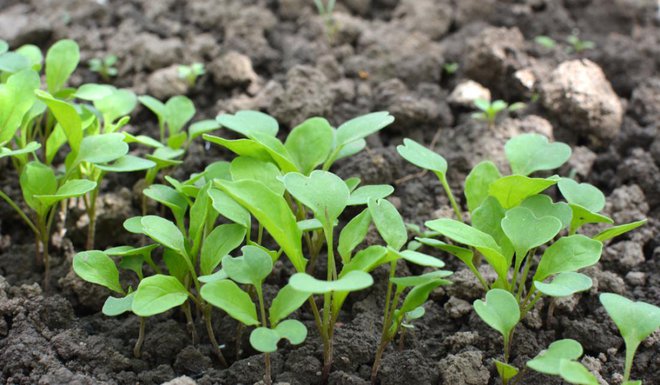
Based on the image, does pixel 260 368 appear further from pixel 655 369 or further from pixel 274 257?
pixel 655 369

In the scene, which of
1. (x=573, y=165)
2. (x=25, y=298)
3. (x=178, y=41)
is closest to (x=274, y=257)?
(x=25, y=298)

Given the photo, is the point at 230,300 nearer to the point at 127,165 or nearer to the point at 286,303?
the point at 286,303

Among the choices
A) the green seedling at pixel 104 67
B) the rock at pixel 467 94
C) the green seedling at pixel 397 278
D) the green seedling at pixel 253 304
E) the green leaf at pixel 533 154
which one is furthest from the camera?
the green seedling at pixel 104 67

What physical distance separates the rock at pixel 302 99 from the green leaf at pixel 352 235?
27.4 inches

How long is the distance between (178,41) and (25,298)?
3.89 ft

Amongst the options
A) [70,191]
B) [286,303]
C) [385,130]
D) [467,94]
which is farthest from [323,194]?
[467,94]

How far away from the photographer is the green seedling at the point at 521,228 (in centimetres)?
132

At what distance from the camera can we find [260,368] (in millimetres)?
1446

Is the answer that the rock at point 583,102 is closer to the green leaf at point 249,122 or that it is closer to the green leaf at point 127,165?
the green leaf at point 249,122

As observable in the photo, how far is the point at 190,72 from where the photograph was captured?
2.27 meters

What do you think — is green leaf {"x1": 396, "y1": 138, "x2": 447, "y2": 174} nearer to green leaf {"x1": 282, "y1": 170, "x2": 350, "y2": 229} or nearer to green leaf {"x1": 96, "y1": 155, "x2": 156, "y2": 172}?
green leaf {"x1": 282, "y1": 170, "x2": 350, "y2": 229}

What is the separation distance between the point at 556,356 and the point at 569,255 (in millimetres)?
228

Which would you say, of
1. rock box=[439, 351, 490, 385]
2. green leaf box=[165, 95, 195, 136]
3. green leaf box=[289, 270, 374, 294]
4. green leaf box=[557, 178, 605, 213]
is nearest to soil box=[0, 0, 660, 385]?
rock box=[439, 351, 490, 385]

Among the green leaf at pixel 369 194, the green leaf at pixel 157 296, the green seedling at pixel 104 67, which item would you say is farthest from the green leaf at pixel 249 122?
the green seedling at pixel 104 67
